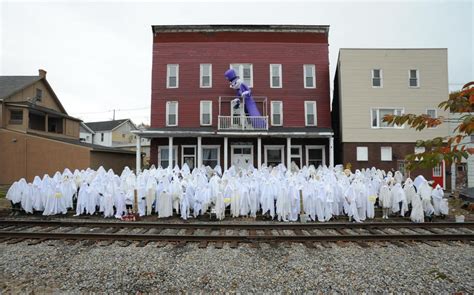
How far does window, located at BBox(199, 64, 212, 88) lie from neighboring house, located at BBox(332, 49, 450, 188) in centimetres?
963

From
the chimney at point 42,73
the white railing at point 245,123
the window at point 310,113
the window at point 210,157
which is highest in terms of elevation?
the chimney at point 42,73

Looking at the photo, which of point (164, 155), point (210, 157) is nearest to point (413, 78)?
point (210, 157)

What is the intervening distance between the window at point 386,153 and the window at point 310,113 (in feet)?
16.0

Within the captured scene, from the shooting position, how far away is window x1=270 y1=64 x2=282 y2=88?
1967 cm

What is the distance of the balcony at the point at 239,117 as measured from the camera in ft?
58.3

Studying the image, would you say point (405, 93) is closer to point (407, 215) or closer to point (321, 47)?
point (321, 47)

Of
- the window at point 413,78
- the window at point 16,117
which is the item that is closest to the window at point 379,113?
the window at point 413,78

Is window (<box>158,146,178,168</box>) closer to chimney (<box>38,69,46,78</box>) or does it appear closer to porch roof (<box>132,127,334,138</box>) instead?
porch roof (<box>132,127,334,138</box>)

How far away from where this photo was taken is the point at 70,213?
32.1ft


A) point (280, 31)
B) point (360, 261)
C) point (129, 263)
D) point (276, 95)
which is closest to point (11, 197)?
point (129, 263)

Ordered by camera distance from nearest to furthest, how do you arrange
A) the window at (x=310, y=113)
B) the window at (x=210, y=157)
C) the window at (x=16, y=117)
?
the window at (x=210, y=157) < the window at (x=310, y=113) < the window at (x=16, y=117)

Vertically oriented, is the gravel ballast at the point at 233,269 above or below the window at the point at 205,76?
below

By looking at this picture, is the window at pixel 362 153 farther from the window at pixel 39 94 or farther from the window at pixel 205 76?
the window at pixel 39 94

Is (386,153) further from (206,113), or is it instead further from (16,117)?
(16,117)
